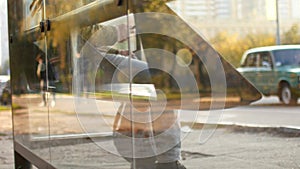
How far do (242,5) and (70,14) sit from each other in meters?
1.29

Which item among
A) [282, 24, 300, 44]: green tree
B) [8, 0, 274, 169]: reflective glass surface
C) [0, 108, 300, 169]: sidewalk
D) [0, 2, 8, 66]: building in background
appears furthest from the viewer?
[0, 2, 8, 66]: building in background

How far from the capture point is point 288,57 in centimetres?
153

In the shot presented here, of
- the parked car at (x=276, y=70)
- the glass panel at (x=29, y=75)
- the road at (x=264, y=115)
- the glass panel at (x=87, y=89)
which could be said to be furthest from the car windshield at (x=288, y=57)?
the glass panel at (x=29, y=75)

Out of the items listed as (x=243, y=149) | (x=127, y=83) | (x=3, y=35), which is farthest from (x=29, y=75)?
(x=243, y=149)

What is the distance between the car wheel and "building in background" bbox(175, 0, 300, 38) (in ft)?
0.53

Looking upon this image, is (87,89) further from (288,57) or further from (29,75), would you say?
(29,75)

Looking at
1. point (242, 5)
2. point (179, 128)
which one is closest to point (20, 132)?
point (179, 128)

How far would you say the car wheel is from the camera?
153 centimetres

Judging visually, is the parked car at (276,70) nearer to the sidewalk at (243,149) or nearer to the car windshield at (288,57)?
the car windshield at (288,57)

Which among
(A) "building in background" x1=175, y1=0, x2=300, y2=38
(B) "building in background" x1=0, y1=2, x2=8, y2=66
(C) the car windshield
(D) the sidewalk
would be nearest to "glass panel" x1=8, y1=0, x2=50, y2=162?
(B) "building in background" x1=0, y1=2, x2=8, y2=66

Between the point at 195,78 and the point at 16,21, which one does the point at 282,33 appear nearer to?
the point at 195,78

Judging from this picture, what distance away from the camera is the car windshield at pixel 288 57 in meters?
1.53

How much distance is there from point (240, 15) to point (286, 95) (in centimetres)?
27

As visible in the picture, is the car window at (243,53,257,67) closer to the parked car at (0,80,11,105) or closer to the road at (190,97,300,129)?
the road at (190,97,300,129)
